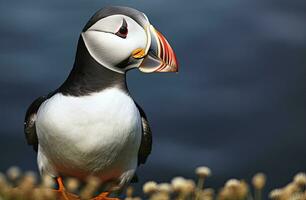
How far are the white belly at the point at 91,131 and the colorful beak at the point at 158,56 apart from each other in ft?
1.30

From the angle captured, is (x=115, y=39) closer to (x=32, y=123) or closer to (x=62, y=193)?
(x=32, y=123)

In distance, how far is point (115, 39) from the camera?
5.78 m

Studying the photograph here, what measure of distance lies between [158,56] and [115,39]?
0.50 m

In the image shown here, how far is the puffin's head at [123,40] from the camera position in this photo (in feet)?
19.0

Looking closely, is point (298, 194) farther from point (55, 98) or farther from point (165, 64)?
point (55, 98)

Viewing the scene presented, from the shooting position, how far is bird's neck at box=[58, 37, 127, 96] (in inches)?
229

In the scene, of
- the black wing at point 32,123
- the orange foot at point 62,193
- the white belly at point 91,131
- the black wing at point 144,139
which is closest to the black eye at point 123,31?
the white belly at point 91,131

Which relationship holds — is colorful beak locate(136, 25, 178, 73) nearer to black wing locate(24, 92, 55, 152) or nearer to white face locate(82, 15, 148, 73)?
white face locate(82, 15, 148, 73)

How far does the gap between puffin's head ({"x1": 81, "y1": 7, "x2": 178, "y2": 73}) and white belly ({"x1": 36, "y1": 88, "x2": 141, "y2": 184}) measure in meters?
0.32

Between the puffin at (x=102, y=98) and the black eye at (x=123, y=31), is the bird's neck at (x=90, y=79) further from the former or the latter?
the black eye at (x=123, y=31)

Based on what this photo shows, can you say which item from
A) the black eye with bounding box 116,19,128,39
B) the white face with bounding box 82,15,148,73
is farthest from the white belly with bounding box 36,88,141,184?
the black eye with bounding box 116,19,128,39

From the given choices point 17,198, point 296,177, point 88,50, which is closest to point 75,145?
point 88,50

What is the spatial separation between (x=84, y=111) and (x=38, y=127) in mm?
711

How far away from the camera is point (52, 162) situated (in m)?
6.14
